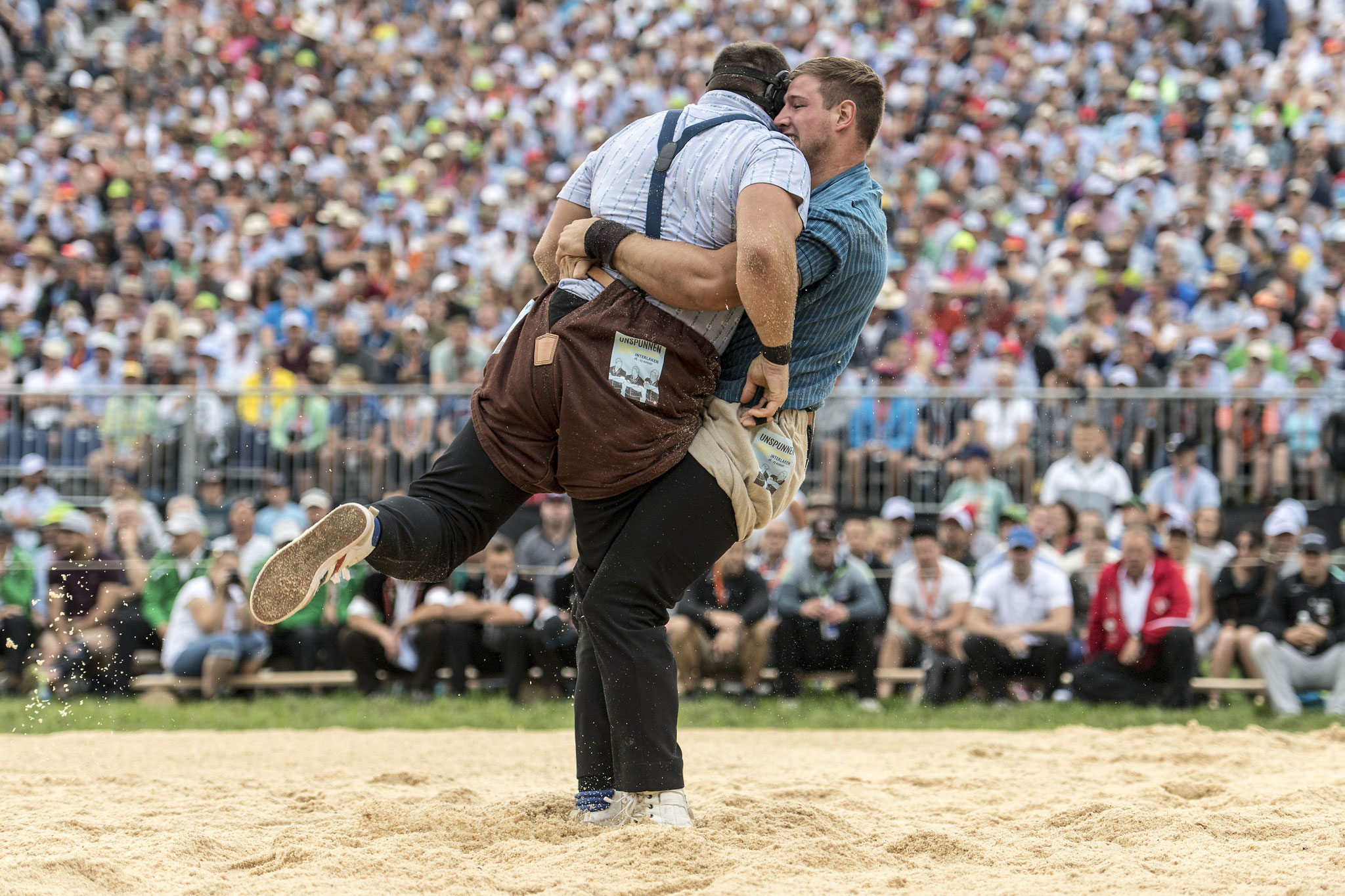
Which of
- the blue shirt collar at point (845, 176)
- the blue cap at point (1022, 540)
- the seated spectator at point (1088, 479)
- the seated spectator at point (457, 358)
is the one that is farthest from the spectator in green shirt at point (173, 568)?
the blue shirt collar at point (845, 176)

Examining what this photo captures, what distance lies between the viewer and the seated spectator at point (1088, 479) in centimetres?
1087

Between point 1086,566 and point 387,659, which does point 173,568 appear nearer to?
point 387,659

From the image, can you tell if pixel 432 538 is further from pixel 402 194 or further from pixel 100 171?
pixel 100 171

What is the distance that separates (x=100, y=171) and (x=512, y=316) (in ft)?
21.6

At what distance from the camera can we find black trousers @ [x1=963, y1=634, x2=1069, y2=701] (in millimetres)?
9383

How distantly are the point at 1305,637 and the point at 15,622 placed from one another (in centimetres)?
884

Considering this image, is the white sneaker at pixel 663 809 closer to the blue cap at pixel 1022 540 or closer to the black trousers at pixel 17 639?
the blue cap at pixel 1022 540

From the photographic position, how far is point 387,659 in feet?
32.1

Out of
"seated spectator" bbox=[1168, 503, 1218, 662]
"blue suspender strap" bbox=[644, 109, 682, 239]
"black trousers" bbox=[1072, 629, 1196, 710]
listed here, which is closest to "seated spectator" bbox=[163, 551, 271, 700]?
"black trousers" bbox=[1072, 629, 1196, 710]

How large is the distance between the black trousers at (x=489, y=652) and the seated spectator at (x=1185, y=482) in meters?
5.13

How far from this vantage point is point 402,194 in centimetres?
1593

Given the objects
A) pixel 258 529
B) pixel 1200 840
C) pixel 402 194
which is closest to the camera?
pixel 1200 840

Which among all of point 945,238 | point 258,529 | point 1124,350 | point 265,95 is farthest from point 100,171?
point 1124,350

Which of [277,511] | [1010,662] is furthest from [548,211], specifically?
[1010,662]
